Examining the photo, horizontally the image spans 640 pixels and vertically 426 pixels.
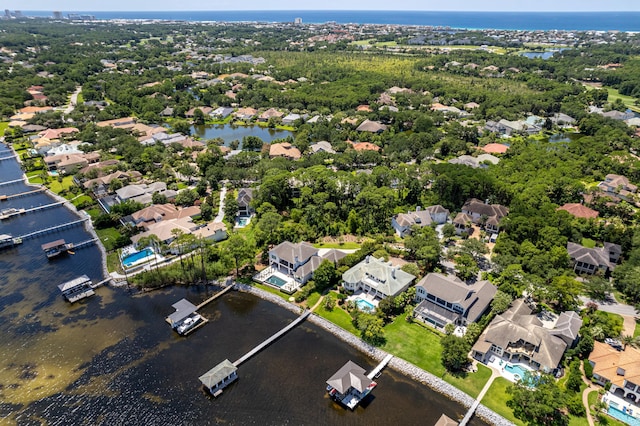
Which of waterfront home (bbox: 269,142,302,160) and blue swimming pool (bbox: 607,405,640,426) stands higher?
waterfront home (bbox: 269,142,302,160)

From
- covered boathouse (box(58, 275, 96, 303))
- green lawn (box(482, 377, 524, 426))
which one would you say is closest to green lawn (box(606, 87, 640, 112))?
green lawn (box(482, 377, 524, 426))

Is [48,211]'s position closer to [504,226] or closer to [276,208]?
[276,208]

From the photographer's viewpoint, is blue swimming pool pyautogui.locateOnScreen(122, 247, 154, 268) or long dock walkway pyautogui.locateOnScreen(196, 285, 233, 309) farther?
blue swimming pool pyautogui.locateOnScreen(122, 247, 154, 268)

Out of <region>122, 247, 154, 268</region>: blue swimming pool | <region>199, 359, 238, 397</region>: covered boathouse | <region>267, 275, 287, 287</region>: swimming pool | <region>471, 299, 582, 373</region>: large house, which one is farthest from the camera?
<region>122, 247, 154, 268</region>: blue swimming pool

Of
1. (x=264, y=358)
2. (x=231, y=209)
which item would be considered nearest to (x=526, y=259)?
(x=264, y=358)

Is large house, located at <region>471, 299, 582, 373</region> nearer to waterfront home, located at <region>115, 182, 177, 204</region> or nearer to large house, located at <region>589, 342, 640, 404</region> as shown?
large house, located at <region>589, 342, 640, 404</region>

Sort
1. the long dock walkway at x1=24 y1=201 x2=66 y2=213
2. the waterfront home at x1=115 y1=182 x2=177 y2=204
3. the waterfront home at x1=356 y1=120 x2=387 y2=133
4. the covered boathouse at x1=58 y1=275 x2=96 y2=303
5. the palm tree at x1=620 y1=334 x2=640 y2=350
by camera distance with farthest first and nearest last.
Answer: the waterfront home at x1=356 y1=120 x2=387 y2=133 < the long dock walkway at x1=24 y1=201 x2=66 y2=213 < the waterfront home at x1=115 y1=182 x2=177 y2=204 < the covered boathouse at x1=58 y1=275 x2=96 y2=303 < the palm tree at x1=620 y1=334 x2=640 y2=350
